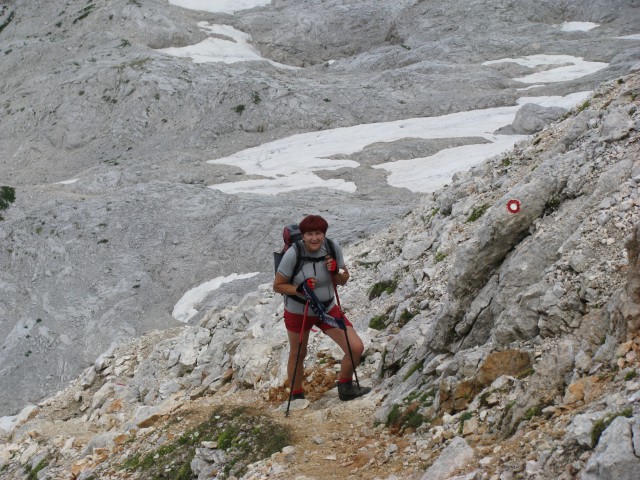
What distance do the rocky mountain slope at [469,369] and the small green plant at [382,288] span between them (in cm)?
4

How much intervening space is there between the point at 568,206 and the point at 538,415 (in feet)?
12.2

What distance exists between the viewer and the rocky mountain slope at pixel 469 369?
6.16 metres

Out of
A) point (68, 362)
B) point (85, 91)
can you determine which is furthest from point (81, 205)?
point (85, 91)

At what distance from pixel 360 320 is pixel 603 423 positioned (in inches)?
353

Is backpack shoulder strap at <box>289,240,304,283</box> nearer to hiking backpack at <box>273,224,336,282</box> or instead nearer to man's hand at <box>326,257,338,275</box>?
hiking backpack at <box>273,224,336,282</box>

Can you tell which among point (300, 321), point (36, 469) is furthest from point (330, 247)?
point (36, 469)

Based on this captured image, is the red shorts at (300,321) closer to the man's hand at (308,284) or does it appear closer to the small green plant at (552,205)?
the man's hand at (308,284)

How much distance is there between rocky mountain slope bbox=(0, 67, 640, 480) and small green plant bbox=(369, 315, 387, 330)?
43mm

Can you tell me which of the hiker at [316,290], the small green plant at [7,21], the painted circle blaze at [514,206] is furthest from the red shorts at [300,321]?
the small green plant at [7,21]

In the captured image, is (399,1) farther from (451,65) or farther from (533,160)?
(533,160)

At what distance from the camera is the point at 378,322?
522 inches

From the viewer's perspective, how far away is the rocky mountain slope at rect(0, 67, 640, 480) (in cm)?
616

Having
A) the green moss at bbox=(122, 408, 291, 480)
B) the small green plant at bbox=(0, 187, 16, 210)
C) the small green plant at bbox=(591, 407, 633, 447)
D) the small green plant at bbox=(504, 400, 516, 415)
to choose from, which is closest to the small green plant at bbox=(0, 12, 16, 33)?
the small green plant at bbox=(0, 187, 16, 210)

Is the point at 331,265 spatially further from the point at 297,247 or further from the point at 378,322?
the point at 378,322
